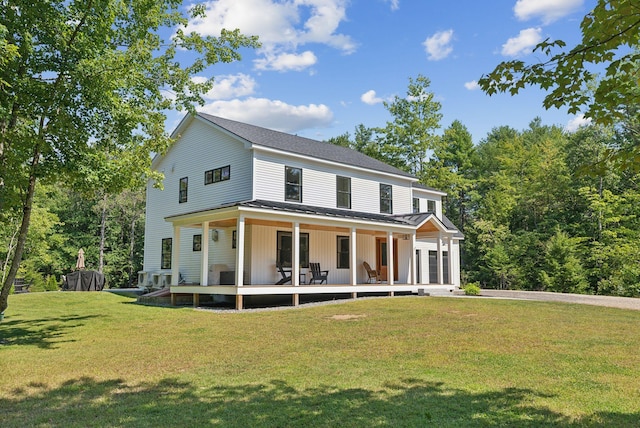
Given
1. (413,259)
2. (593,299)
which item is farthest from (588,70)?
(593,299)

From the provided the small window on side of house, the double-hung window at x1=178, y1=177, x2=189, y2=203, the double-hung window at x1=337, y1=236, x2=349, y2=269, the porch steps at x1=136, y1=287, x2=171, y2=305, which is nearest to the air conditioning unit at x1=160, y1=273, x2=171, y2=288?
the porch steps at x1=136, y1=287, x2=171, y2=305

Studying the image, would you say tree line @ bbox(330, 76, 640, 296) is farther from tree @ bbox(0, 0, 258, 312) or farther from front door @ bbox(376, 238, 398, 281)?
tree @ bbox(0, 0, 258, 312)

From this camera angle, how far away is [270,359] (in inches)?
283

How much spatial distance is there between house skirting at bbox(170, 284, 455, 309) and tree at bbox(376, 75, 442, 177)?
17.7m

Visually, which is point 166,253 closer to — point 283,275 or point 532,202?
point 283,275

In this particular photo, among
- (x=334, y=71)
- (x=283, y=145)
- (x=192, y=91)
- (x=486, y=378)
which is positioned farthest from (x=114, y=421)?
(x=334, y=71)

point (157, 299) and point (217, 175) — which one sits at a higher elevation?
point (217, 175)

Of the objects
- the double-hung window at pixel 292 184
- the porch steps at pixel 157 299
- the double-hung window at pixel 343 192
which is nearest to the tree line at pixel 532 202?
the double-hung window at pixel 343 192

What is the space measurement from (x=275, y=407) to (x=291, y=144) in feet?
51.9

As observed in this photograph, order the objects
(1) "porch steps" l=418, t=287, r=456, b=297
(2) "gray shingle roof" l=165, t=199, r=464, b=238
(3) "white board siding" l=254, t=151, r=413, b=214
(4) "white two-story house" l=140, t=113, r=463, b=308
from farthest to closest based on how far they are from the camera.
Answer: (1) "porch steps" l=418, t=287, r=456, b=297 < (3) "white board siding" l=254, t=151, r=413, b=214 < (4) "white two-story house" l=140, t=113, r=463, b=308 < (2) "gray shingle roof" l=165, t=199, r=464, b=238

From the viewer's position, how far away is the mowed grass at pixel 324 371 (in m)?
4.53

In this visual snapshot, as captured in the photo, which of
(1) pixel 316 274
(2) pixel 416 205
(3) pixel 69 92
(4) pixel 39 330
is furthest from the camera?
(2) pixel 416 205

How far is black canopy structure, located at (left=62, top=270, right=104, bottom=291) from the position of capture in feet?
73.5

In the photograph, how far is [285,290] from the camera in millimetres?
15297
